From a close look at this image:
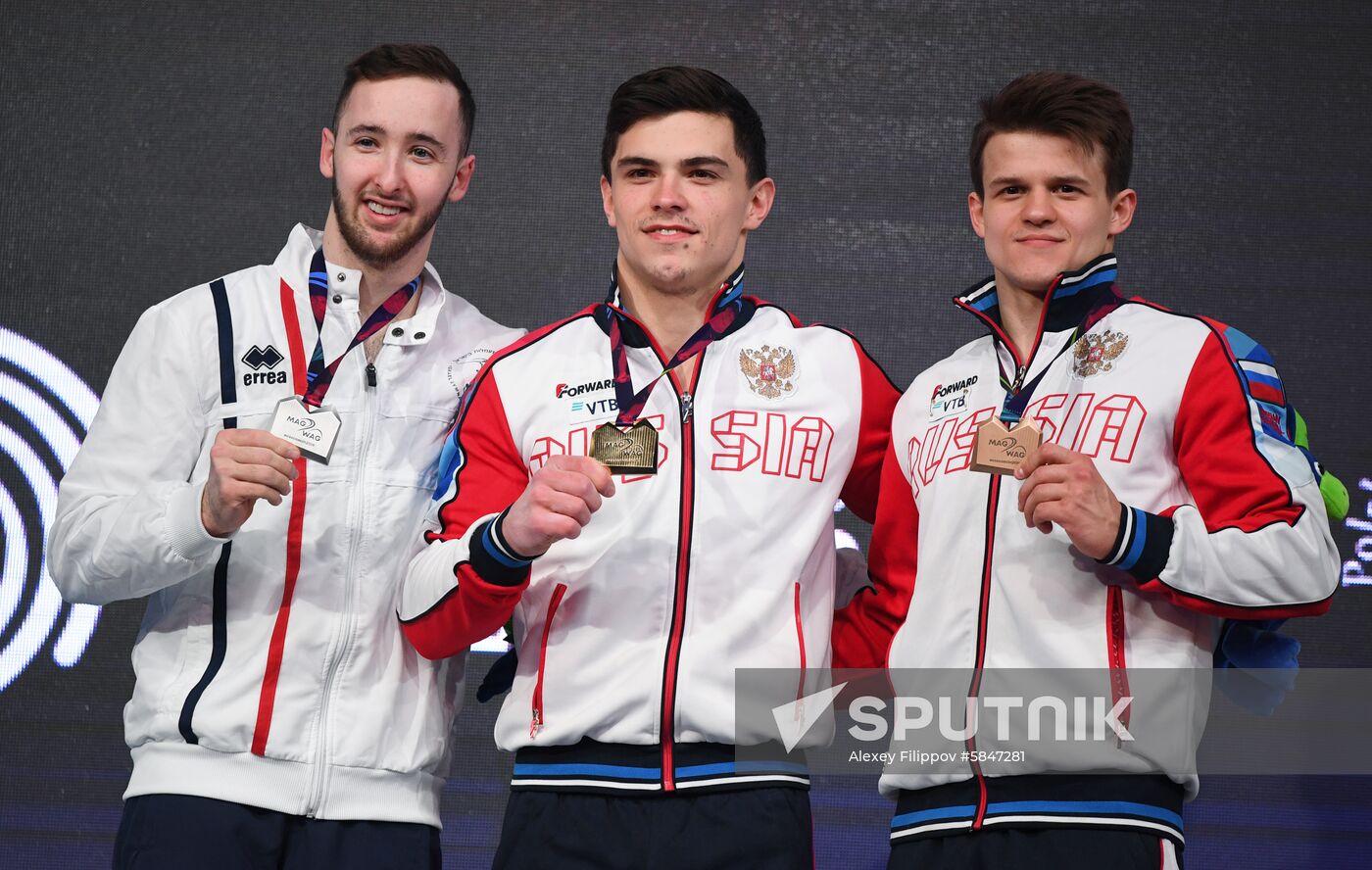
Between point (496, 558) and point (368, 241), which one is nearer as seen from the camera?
point (496, 558)

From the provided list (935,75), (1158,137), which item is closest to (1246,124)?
(1158,137)

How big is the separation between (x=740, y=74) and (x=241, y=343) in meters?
1.44

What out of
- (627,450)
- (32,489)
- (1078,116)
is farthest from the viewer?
(32,489)

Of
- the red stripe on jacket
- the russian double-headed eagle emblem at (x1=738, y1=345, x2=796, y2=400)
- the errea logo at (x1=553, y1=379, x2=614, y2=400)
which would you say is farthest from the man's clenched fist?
the russian double-headed eagle emblem at (x1=738, y1=345, x2=796, y2=400)

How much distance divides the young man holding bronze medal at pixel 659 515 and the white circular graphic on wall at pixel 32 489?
1412 millimetres

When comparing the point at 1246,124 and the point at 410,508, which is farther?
the point at 1246,124

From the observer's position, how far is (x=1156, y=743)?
1.73 meters

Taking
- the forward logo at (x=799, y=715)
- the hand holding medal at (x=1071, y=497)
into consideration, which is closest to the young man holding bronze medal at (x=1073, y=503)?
the hand holding medal at (x=1071, y=497)

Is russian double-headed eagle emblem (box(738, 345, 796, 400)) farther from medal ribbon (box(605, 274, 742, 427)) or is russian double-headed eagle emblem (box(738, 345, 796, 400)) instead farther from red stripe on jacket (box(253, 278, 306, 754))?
red stripe on jacket (box(253, 278, 306, 754))

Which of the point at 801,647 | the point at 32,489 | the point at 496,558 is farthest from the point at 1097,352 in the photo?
the point at 32,489

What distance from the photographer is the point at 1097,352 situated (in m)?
1.89

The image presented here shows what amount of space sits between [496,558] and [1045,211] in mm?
913

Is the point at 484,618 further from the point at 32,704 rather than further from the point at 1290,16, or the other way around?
the point at 1290,16

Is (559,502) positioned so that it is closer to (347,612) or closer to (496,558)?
(496,558)
